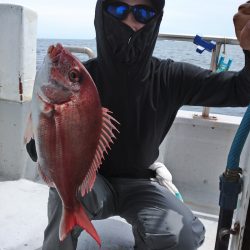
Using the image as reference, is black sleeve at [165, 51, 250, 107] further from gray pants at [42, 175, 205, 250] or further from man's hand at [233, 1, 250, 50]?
gray pants at [42, 175, 205, 250]

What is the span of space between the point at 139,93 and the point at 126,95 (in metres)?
0.08

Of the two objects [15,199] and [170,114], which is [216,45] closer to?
[170,114]

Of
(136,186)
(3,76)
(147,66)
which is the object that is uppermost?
(147,66)

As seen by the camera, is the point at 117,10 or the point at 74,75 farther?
the point at 117,10

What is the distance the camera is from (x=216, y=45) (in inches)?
120

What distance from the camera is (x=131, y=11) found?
203 centimetres

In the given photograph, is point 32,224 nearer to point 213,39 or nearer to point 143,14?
point 143,14

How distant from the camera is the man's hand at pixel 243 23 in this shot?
1.64m

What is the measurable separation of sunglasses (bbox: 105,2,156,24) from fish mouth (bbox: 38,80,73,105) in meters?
0.78

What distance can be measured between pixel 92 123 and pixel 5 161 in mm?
2173

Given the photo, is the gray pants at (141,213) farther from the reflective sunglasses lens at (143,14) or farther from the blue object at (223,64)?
the blue object at (223,64)

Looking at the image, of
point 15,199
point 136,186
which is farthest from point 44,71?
point 15,199

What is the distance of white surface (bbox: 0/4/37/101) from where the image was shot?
316 centimetres

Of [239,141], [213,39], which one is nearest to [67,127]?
[239,141]
